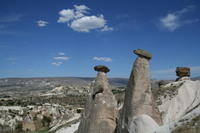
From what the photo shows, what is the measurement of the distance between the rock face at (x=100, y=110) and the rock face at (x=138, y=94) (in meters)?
1.52

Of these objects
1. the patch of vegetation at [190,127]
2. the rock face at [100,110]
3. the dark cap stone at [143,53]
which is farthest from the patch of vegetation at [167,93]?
the patch of vegetation at [190,127]

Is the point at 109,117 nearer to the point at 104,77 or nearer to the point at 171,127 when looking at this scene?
the point at 104,77

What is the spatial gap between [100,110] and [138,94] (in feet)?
8.52

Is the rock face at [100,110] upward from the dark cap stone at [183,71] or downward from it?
downward

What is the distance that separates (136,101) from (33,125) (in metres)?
35.0

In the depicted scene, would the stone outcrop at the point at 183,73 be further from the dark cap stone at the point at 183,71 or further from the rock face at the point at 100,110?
the rock face at the point at 100,110

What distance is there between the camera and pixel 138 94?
35.2 ft

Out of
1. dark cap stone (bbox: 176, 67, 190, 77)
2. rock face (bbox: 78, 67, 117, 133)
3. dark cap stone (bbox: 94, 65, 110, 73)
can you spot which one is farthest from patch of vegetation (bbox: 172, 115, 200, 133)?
dark cap stone (bbox: 176, 67, 190, 77)

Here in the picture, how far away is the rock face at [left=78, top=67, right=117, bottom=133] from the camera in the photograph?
486 inches

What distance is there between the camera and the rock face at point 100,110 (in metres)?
12.4

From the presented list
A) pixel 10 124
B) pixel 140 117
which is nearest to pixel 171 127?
pixel 140 117

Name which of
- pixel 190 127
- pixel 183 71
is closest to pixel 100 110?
pixel 190 127

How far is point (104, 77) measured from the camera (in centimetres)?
1399

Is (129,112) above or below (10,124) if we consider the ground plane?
above
